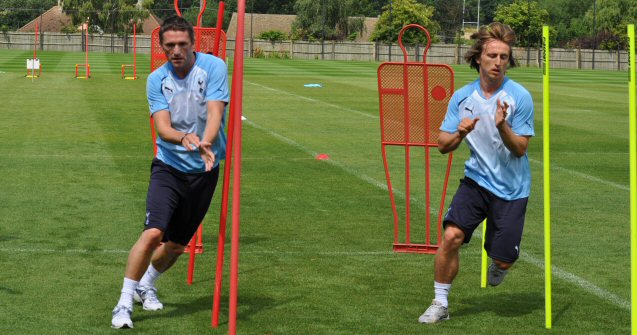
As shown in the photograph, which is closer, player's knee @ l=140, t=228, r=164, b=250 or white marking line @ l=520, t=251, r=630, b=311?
player's knee @ l=140, t=228, r=164, b=250

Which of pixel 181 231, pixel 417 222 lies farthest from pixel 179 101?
pixel 417 222

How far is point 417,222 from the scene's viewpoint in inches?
485

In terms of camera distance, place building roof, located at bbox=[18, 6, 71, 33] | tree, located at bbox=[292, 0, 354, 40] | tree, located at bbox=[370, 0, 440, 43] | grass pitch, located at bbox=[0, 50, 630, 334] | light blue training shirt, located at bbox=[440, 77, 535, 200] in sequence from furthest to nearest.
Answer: building roof, located at bbox=[18, 6, 71, 33] < tree, located at bbox=[292, 0, 354, 40] < tree, located at bbox=[370, 0, 440, 43] < grass pitch, located at bbox=[0, 50, 630, 334] < light blue training shirt, located at bbox=[440, 77, 535, 200]

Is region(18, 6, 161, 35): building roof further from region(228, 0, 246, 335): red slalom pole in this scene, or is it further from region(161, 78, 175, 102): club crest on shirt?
region(228, 0, 246, 335): red slalom pole

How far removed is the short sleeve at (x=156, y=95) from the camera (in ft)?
23.9

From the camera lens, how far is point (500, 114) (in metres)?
6.93

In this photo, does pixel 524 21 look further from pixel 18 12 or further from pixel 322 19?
pixel 18 12

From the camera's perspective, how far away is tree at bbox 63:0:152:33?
104 m

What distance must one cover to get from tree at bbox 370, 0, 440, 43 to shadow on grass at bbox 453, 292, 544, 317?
77393 mm

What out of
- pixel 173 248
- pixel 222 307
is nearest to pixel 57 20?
pixel 222 307

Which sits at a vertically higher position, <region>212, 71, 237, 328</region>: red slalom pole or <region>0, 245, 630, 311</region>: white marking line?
<region>212, 71, 237, 328</region>: red slalom pole

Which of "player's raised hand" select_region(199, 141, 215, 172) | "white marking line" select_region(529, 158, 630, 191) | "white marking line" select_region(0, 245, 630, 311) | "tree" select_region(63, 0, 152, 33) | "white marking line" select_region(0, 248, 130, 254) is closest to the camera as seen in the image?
"player's raised hand" select_region(199, 141, 215, 172)

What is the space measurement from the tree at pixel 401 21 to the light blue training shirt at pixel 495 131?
7844 centimetres

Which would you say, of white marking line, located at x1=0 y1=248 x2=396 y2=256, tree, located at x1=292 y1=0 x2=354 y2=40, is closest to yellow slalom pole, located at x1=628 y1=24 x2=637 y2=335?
white marking line, located at x1=0 y1=248 x2=396 y2=256
